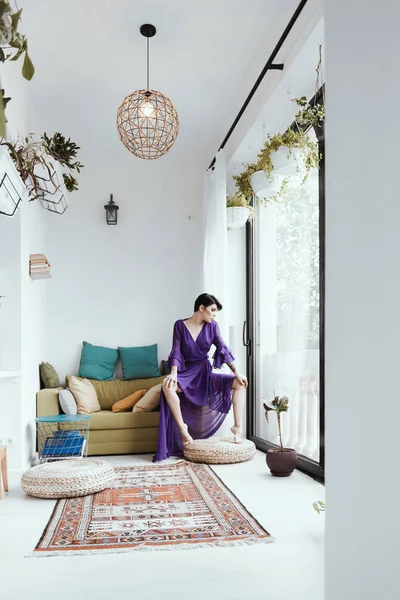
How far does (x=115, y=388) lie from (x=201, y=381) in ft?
3.24

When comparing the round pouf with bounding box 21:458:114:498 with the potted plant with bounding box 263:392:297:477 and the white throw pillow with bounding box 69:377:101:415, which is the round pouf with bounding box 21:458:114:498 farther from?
the white throw pillow with bounding box 69:377:101:415

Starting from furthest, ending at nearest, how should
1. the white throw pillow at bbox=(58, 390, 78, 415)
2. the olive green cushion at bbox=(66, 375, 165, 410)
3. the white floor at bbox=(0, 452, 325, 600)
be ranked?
the olive green cushion at bbox=(66, 375, 165, 410), the white throw pillow at bbox=(58, 390, 78, 415), the white floor at bbox=(0, 452, 325, 600)

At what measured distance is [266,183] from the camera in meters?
4.34

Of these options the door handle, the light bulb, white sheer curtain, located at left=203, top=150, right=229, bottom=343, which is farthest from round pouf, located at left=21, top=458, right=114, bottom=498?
the light bulb

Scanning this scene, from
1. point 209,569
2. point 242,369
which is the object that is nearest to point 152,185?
point 242,369

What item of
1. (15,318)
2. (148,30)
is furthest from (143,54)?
(15,318)

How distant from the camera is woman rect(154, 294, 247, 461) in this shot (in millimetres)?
5109

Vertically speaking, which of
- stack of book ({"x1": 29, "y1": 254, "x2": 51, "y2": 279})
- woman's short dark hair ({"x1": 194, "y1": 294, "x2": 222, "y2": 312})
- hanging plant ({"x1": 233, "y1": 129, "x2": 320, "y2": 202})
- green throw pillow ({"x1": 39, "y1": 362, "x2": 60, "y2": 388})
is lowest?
green throw pillow ({"x1": 39, "y1": 362, "x2": 60, "y2": 388})

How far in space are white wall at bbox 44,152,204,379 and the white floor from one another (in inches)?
117

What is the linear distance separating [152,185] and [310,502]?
12.8 feet

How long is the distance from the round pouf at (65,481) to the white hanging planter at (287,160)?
2302 mm

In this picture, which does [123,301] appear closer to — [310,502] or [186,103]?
[186,103]

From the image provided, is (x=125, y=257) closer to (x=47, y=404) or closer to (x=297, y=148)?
(x=47, y=404)

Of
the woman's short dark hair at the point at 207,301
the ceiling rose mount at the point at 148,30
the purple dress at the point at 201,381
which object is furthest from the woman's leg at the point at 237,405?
the ceiling rose mount at the point at 148,30
